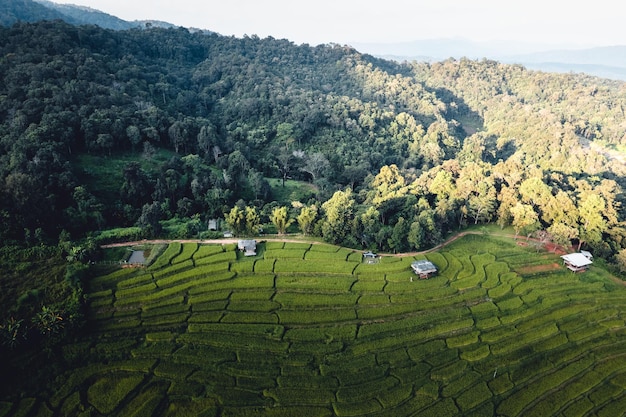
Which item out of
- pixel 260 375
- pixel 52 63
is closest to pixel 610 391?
pixel 260 375

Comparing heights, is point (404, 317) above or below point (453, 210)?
below

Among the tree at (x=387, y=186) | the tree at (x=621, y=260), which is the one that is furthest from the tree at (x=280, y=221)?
the tree at (x=621, y=260)

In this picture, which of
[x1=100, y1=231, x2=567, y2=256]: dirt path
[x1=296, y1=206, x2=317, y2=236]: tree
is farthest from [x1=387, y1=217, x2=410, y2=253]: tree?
[x1=296, y1=206, x2=317, y2=236]: tree

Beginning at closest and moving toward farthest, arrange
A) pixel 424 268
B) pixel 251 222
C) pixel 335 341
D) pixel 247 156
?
pixel 335 341
pixel 424 268
pixel 251 222
pixel 247 156

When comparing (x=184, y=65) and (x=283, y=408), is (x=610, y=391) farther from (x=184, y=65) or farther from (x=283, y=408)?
(x=184, y=65)

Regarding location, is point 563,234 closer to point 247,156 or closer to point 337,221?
point 337,221

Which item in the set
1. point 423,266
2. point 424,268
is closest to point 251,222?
point 423,266

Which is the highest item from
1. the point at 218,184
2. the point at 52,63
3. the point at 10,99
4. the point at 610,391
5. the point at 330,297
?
the point at 52,63
